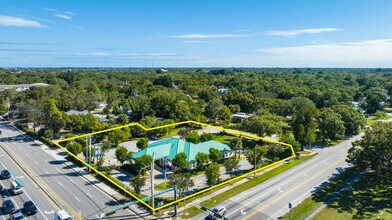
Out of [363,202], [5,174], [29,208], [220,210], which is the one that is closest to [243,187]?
[220,210]

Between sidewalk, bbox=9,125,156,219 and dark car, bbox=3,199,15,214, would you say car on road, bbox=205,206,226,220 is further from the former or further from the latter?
dark car, bbox=3,199,15,214

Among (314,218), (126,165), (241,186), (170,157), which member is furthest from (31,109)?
(314,218)

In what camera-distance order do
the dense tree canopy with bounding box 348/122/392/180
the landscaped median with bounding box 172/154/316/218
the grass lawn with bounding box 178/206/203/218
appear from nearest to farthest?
the grass lawn with bounding box 178/206/203/218 → the landscaped median with bounding box 172/154/316/218 → the dense tree canopy with bounding box 348/122/392/180

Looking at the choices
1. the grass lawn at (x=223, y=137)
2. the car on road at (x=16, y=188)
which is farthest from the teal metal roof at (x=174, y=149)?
the car on road at (x=16, y=188)

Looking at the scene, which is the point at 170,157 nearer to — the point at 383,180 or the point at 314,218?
the point at 314,218

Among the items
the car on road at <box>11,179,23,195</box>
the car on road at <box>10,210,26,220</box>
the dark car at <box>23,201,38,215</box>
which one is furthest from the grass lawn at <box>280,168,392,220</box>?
the car on road at <box>11,179,23,195</box>

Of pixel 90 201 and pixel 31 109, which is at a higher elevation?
pixel 31 109
